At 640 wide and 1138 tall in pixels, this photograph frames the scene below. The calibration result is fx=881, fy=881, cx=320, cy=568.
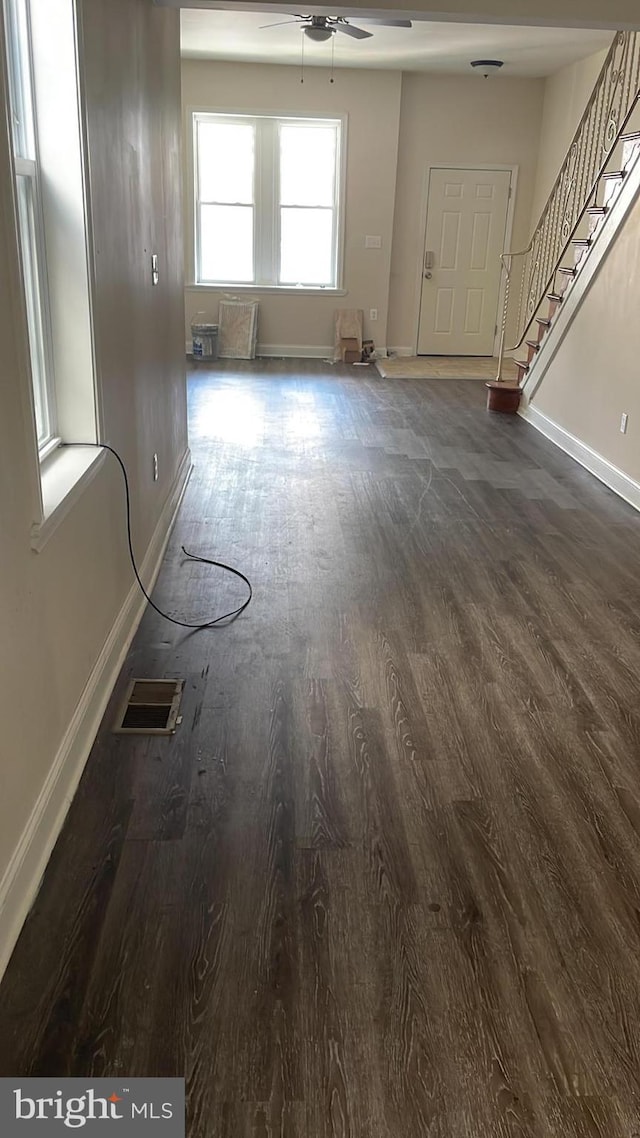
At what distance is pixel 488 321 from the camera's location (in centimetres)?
1004

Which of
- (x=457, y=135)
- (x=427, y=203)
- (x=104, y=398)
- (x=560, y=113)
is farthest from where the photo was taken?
(x=427, y=203)

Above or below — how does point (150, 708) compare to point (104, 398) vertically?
below

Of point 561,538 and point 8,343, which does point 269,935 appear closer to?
point 8,343

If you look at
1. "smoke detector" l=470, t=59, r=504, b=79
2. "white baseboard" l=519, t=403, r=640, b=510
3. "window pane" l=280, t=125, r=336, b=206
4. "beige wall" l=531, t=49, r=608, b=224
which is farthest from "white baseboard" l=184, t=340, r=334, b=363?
"white baseboard" l=519, t=403, r=640, b=510

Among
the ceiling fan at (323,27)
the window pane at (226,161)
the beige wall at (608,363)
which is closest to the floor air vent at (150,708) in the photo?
the beige wall at (608,363)

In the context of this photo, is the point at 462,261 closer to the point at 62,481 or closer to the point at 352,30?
the point at 352,30

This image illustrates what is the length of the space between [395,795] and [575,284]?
192 inches

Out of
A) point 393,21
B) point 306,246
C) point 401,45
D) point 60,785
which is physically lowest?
point 60,785

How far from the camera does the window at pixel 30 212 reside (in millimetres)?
2205

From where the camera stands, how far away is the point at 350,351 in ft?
31.7

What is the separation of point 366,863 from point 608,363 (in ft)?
14.1

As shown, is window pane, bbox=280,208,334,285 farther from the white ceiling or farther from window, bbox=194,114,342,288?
the white ceiling

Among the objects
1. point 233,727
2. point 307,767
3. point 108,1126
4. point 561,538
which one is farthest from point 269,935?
point 561,538

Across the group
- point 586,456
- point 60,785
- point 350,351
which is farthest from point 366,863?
point 350,351
